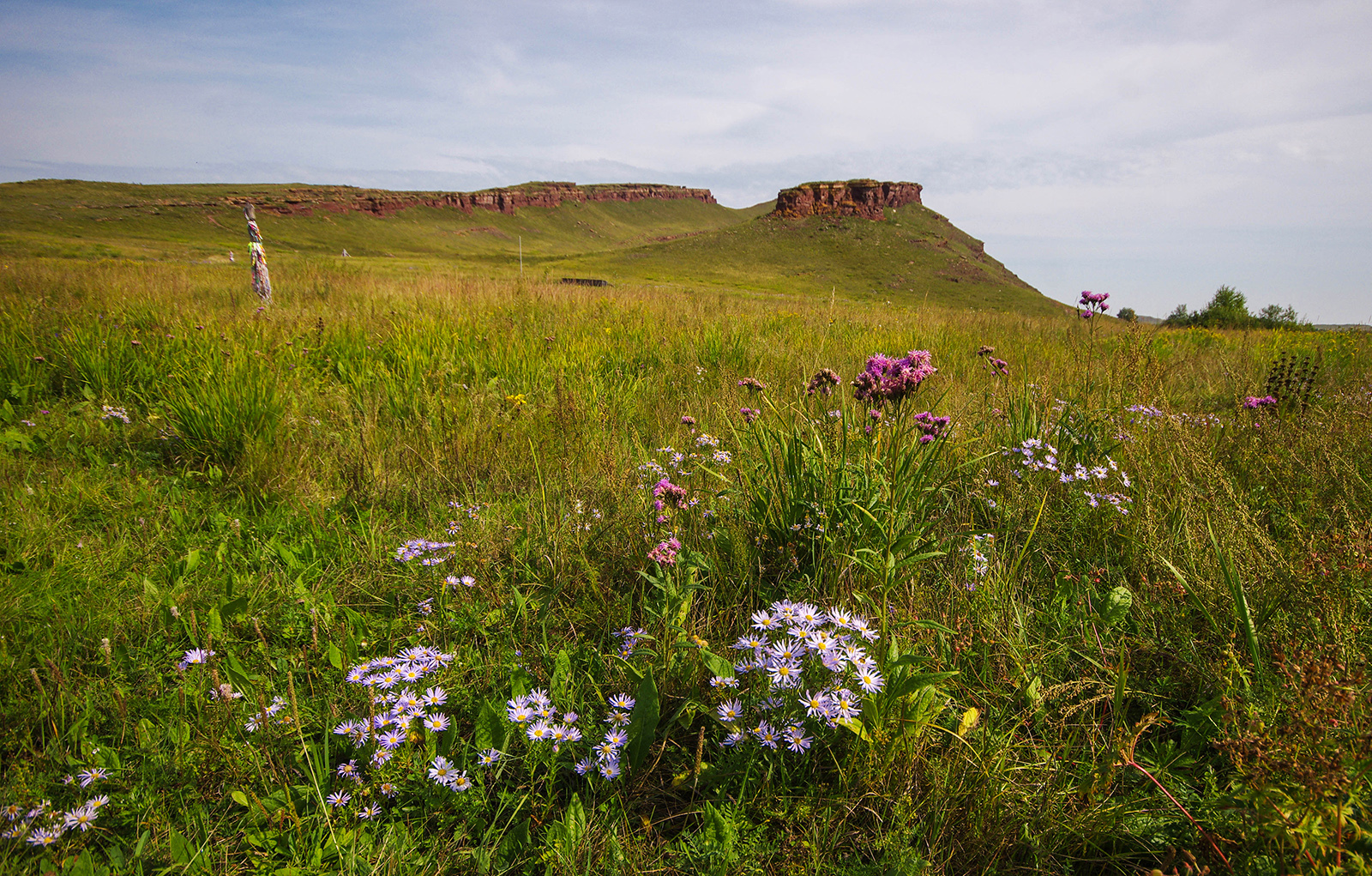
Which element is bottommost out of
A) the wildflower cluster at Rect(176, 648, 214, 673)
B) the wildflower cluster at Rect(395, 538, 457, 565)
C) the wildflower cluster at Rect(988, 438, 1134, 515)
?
the wildflower cluster at Rect(176, 648, 214, 673)

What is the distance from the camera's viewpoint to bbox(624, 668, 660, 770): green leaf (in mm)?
1473

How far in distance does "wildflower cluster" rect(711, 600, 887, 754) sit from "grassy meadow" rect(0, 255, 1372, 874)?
1 cm

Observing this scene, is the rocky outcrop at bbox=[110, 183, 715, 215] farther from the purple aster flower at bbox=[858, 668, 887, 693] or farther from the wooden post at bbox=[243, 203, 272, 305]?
the purple aster flower at bbox=[858, 668, 887, 693]

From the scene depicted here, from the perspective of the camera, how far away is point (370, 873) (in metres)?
1.22

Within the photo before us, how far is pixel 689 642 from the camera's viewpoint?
153cm

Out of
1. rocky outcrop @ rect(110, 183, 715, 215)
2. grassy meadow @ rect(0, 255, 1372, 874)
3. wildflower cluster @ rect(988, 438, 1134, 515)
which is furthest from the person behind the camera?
rocky outcrop @ rect(110, 183, 715, 215)

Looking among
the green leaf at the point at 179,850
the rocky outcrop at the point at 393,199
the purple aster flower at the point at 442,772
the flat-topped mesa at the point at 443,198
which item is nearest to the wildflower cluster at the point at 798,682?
the purple aster flower at the point at 442,772

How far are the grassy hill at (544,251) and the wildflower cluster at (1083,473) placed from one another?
48.9 meters

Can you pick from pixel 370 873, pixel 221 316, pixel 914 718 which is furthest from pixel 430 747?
pixel 221 316

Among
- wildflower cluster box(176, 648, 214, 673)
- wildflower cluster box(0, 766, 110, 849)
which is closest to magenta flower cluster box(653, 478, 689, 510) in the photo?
wildflower cluster box(176, 648, 214, 673)

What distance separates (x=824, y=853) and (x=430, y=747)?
1.03 m

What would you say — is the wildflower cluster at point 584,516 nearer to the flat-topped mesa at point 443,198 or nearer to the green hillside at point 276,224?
the green hillside at point 276,224

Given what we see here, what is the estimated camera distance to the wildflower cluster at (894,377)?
199cm

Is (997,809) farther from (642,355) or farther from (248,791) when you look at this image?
(642,355)
